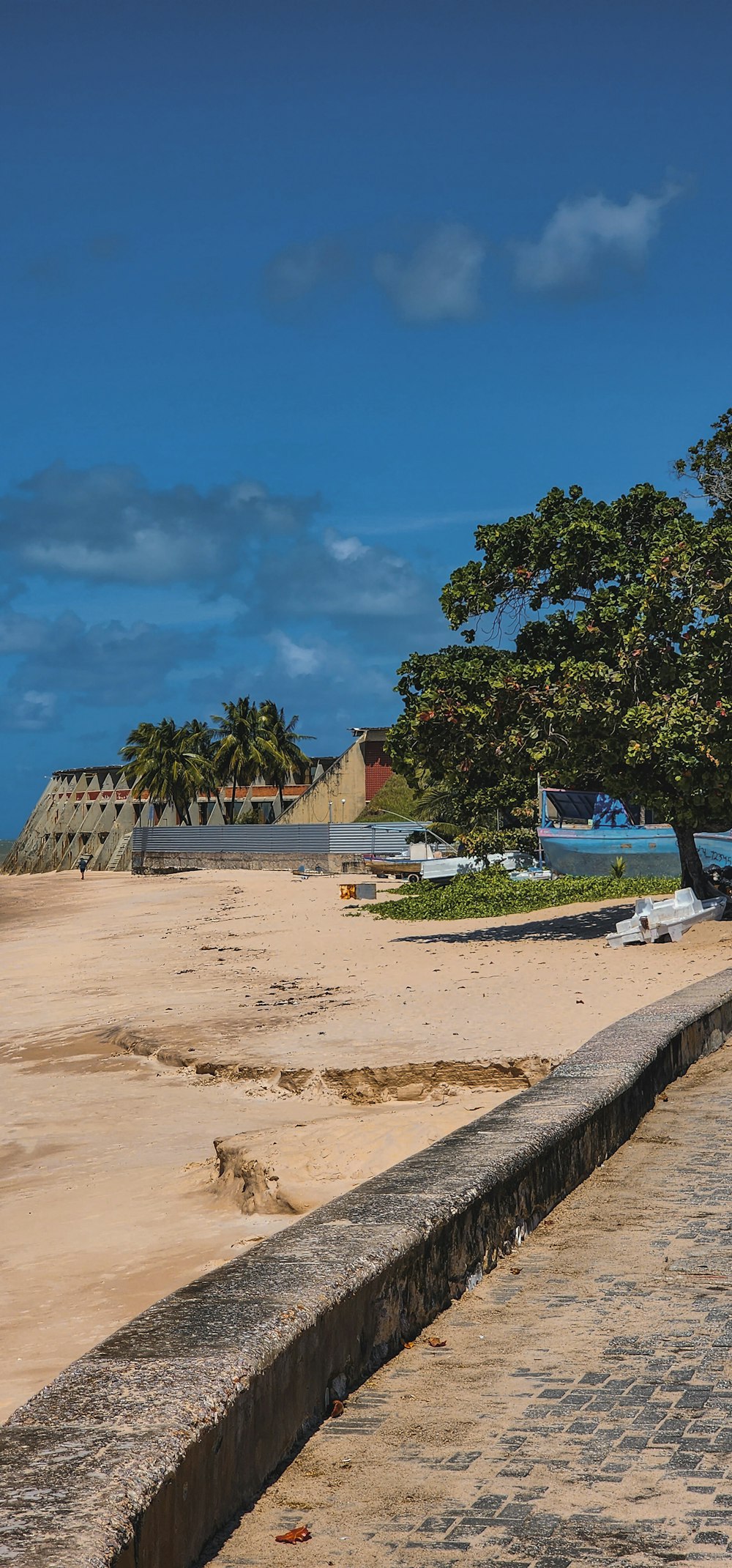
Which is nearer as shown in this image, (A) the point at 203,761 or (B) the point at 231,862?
(B) the point at 231,862

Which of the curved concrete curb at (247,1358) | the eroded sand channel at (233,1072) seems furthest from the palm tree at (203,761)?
the curved concrete curb at (247,1358)

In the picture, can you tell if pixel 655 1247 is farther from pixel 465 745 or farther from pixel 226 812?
pixel 226 812

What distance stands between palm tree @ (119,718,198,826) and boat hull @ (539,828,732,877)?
50.7 metres

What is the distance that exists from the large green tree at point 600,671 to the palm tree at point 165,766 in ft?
198

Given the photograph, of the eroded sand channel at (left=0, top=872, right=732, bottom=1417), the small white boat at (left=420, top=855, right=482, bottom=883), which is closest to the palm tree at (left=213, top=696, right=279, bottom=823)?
the small white boat at (left=420, top=855, right=482, bottom=883)

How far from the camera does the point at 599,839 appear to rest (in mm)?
33000

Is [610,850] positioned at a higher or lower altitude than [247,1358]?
higher

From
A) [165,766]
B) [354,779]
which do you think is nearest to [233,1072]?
[354,779]

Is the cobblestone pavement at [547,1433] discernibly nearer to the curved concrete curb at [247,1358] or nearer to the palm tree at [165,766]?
the curved concrete curb at [247,1358]

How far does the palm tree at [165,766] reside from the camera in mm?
81688

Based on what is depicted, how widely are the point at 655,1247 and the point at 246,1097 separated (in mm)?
6645

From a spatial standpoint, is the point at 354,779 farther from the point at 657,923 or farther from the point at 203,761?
the point at 657,923

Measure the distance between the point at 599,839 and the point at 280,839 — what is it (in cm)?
3006

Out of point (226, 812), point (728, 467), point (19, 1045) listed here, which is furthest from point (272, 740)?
point (19, 1045)
